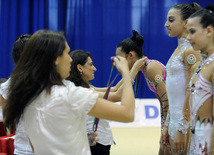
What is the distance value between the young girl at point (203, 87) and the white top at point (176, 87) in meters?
0.42

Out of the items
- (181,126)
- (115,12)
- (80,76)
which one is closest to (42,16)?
(115,12)

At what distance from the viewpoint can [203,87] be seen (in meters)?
1.74

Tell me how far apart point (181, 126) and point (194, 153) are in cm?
40

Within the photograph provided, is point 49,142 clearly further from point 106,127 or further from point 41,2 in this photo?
point 41,2

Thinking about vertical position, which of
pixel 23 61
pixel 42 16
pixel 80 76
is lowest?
pixel 80 76

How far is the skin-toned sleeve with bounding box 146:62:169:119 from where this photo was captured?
8.68 ft

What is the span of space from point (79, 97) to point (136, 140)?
3755 millimetres

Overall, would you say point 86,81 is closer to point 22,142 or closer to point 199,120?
point 22,142

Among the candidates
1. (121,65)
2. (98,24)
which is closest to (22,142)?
(121,65)

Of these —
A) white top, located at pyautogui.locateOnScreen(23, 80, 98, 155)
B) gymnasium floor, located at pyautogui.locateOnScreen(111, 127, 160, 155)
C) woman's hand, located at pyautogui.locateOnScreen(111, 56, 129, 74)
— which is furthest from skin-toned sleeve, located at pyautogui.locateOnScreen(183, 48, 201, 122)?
gymnasium floor, located at pyautogui.locateOnScreen(111, 127, 160, 155)

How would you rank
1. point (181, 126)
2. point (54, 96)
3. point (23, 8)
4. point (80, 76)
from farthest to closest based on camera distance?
point (23, 8) < point (80, 76) < point (181, 126) < point (54, 96)

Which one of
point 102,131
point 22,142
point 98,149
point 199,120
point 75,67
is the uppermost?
point 75,67

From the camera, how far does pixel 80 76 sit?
274 cm

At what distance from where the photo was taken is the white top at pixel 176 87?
2277mm
